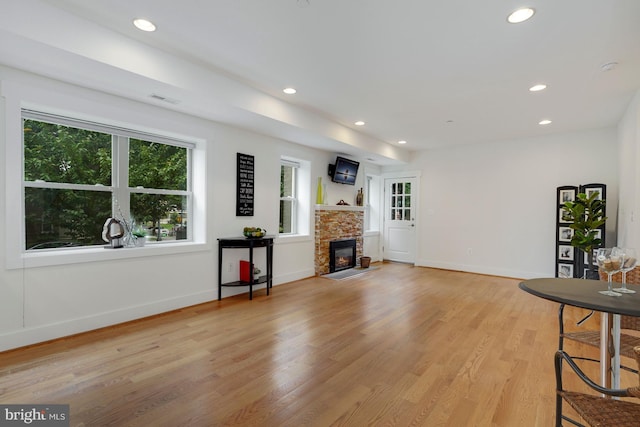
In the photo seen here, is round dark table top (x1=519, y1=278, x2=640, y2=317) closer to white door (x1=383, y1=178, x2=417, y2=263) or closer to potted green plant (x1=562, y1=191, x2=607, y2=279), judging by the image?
potted green plant (x1=562, y1=191, x2=607, y2=279)

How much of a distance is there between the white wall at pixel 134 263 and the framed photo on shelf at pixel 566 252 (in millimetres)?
4383

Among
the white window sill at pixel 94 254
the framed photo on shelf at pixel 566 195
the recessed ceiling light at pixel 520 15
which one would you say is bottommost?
the white window sill at pixel 94 254

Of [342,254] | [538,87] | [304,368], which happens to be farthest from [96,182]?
[538,87]

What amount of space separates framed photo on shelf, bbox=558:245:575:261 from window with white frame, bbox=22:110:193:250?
5812 mm

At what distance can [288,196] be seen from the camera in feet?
18.7

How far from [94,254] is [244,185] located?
2.02 meters

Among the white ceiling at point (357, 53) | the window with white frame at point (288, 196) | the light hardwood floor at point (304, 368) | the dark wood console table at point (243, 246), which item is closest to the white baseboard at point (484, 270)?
the light hardwood floor at point (304, 368)

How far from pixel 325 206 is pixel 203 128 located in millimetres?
2615

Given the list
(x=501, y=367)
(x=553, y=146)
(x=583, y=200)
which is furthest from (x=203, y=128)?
(x=553, y=146)

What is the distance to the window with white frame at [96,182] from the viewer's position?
9.89 ft

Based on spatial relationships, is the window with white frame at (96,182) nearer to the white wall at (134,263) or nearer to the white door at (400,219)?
the white wall at (134,263)

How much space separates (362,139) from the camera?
5715 millimetres

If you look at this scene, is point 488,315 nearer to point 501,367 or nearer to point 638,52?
point 501,367

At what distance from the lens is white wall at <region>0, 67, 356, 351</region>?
2736mm
